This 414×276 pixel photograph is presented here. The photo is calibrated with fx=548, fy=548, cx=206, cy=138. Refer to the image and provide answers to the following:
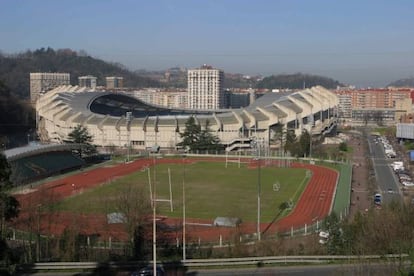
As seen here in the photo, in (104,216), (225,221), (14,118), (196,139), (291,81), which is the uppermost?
(291,81)

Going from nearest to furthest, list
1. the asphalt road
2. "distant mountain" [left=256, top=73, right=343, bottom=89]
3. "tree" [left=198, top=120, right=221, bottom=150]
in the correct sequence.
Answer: the asphalt road → "tree" [left=198, top=120, right=221, bottom=150] → "distant mountain" [left=256, top=73, right=343, bottom=89]

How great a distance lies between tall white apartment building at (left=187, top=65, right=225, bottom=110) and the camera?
75812 mm

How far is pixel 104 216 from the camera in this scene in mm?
13898

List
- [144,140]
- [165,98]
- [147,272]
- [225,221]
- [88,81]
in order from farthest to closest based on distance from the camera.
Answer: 1. [88,81]
2. [165,98]
3. [144,140]
4. [225,221]
5. [147,272]

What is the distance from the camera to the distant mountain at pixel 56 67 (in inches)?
3300

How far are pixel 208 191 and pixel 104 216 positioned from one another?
256 inches

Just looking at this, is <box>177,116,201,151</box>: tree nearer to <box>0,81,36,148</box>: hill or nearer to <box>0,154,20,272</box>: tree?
<box>0,81,36,148</box>: hill

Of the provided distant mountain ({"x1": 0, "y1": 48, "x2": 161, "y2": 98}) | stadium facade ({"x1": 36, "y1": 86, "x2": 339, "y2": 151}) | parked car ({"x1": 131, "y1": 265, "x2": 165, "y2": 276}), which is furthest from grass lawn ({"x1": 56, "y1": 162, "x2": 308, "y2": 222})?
distant mountain ({"x1": 0, "y1": 48, "x2": 161, "y2": 98})

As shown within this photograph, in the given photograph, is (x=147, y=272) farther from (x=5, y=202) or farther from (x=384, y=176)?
(x=384, y=176)

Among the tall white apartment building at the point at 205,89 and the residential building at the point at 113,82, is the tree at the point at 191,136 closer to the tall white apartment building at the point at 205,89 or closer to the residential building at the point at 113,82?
the tall white apartment building at the point at 205,89

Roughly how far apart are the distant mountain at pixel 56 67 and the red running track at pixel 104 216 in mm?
62531

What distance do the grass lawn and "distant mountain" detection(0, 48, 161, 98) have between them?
6239cm

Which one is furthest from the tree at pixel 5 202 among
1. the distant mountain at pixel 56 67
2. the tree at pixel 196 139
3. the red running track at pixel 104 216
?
the distant mountain at pixel 56 67

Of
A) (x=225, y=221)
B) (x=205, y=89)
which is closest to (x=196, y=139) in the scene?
(x=225, y=221)
